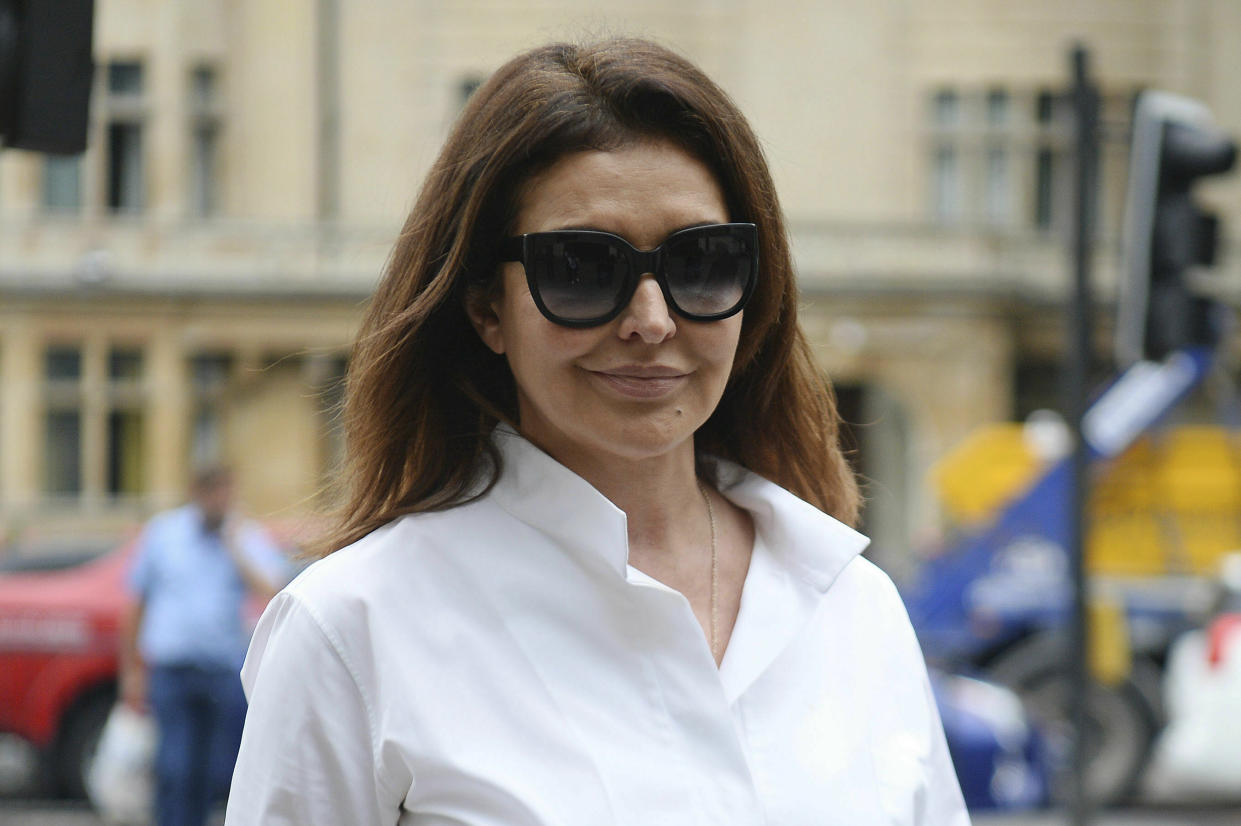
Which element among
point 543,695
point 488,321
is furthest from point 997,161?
point 543,695

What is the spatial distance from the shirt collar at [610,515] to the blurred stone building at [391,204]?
74.5 ft

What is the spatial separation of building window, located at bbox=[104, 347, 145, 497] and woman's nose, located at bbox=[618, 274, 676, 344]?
24551mm

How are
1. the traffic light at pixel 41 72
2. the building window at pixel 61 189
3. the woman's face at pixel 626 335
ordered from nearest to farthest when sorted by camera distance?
the woman's face at pixel 626 335 → the traffic light at pixel 41 72 → the building window at pixel 61 189

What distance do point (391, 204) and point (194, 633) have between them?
17.9 meters

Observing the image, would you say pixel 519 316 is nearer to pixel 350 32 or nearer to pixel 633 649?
pixel 633 649

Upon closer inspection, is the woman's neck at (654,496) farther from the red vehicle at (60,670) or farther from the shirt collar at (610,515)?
the red vehicle at (60,670)

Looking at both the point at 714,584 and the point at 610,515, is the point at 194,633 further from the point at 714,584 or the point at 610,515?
the point at 610,515

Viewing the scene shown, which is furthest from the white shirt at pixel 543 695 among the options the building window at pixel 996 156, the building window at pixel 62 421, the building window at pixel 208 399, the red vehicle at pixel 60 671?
the building window at pixel 996 156

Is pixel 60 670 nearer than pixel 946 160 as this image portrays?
Yes

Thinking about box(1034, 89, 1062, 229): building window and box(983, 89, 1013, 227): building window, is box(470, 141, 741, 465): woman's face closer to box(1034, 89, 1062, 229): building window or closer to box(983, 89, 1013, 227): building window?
box(983, 89, 1013, 227): building window

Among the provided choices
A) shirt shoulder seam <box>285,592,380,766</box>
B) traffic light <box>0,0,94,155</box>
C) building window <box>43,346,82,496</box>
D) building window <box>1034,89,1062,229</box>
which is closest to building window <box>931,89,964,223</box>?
building window <box>1034,89,1062,229</box>

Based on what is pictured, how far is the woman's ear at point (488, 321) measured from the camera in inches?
69.7

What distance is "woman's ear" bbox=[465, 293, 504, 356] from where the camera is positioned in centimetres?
177

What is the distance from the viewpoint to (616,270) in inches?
64.9
